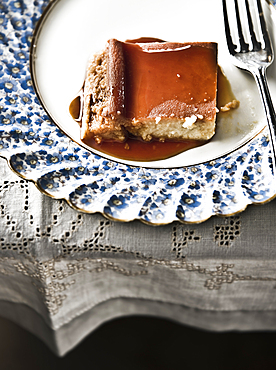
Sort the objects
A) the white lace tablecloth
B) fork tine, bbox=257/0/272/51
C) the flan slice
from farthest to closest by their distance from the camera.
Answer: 1. fork tine, bbox=257/0/272/51
2. the flan slice
3. the white lace tablecloth

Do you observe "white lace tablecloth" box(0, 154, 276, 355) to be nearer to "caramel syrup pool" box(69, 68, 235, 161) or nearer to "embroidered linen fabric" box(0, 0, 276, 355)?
"embroidered linen fabric" box(0, 0, 276, 355)

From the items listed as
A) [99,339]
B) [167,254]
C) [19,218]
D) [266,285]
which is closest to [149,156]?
[167,254]

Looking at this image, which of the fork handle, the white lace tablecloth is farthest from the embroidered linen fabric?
the fork handle

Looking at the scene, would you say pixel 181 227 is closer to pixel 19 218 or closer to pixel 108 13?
pixel 19 218

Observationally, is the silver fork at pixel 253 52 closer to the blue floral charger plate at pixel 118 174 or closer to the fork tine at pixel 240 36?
the fork tine at pixel 240 36

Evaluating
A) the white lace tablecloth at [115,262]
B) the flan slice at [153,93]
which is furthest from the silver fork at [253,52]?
the white lace tablecloth at [115,262]

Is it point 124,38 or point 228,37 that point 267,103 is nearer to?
point 228,37
